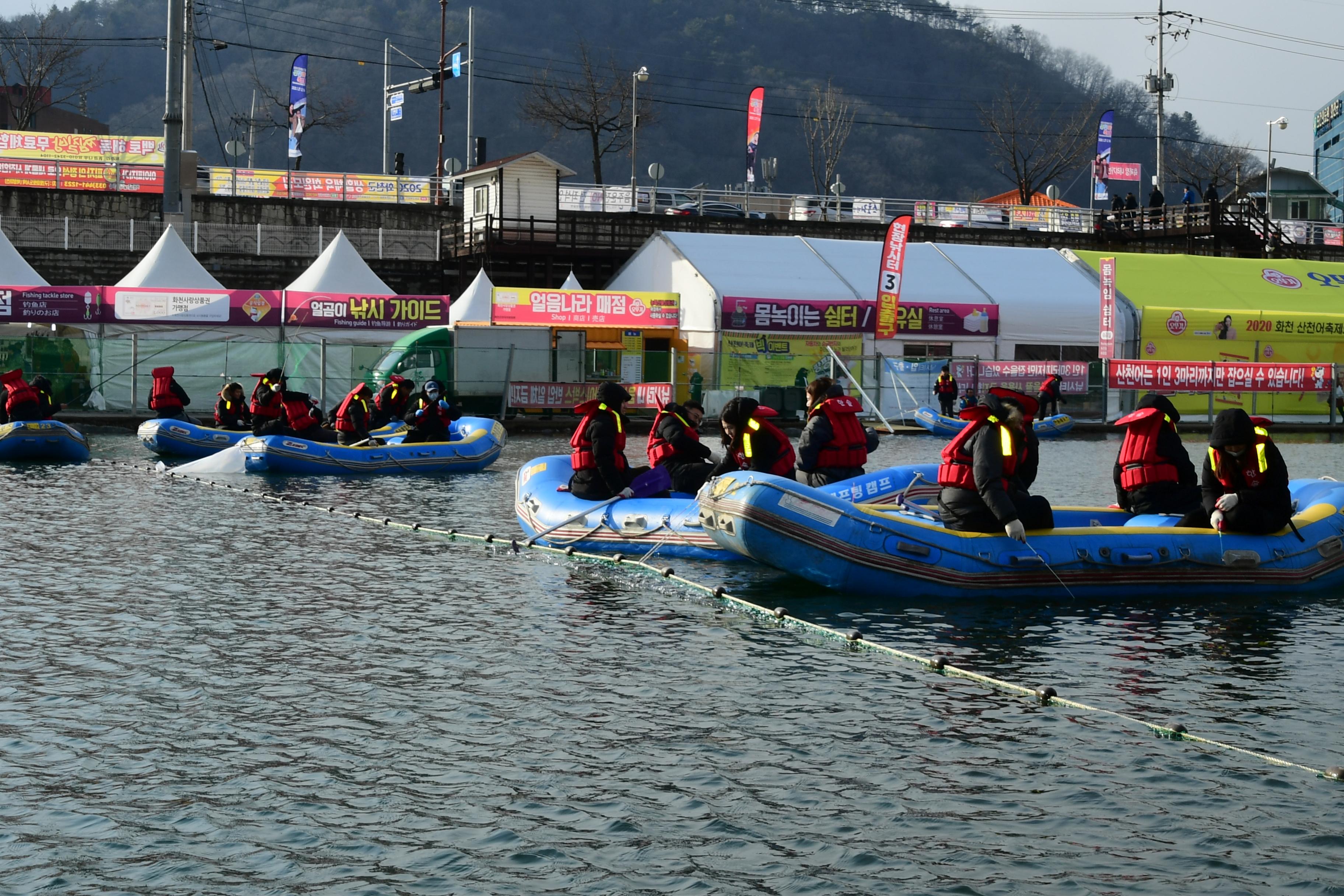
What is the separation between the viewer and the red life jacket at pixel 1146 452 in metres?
12.7

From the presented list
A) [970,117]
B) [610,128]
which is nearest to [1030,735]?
[610,128]

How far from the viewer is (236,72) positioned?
154750mm

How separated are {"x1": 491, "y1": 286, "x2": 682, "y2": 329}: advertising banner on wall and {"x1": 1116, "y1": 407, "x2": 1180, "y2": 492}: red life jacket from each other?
23.4 m

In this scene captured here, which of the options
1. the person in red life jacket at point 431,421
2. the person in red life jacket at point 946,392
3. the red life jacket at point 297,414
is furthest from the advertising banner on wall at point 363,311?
the person in red life jacket at point 946,392

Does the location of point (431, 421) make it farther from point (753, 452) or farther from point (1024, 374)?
point (1024, 374)

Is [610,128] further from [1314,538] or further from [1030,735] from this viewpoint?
[1030,735]

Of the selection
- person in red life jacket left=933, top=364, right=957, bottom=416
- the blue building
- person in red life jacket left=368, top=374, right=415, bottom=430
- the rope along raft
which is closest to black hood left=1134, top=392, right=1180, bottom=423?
the rope along raft

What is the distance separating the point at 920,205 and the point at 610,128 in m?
18.5

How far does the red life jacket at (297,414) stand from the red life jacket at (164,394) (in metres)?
3.35

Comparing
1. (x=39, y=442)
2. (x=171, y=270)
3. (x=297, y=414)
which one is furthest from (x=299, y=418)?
(x=171, y=270)

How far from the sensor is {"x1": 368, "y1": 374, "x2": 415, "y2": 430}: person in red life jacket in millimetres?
25172

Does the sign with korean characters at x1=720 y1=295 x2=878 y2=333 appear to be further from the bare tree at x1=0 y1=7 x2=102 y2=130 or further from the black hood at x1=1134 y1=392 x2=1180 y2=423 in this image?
the bare tree at x1=0 y1=7 x2=102 y2=130

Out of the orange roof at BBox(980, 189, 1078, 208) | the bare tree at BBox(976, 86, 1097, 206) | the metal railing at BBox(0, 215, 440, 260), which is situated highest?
the bare tree at BBox(976, 86, 1097, 206)

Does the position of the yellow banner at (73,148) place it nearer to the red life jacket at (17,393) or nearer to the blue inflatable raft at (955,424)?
the red life jacket at (17,393)
